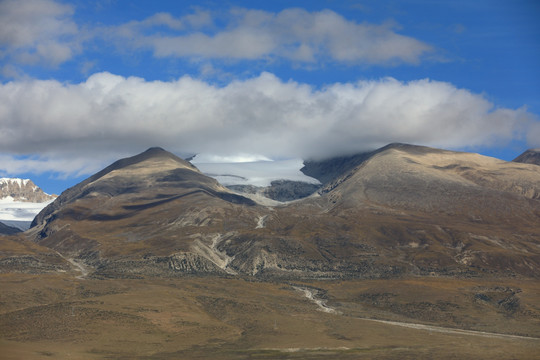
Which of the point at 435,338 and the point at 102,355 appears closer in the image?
the point at 102,355

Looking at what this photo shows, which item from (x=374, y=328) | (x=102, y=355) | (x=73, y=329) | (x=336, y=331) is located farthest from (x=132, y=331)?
(x=374, y=328)

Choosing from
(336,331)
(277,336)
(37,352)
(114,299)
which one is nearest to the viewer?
(37,352)

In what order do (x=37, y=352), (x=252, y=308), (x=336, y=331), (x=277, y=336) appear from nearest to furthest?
1. (x=37, y=352)
2. (x=277, y=336)
3. (x=336, y=331)
4. (x=252, y=308)

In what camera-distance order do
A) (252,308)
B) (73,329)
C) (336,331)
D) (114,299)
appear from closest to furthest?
(73,329) → (336,331) → (114,299) → (252,308)

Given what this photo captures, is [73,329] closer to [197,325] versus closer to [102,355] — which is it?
[102,355]

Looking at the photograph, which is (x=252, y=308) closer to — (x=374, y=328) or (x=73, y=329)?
(x=374, y=328)

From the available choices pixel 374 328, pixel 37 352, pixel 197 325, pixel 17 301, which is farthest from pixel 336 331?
pixel 17 301
